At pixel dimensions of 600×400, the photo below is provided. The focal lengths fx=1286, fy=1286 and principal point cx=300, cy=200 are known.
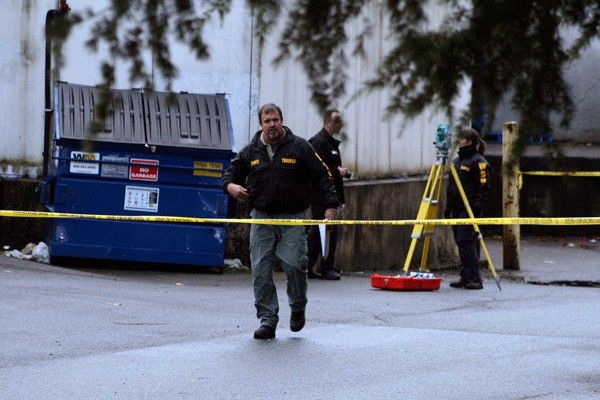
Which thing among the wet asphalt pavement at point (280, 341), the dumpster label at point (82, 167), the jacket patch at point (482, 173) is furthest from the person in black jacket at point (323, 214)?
the dumpster label at point (82, 167)

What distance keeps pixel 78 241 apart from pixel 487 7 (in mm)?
11315

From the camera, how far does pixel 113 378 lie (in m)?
7.69

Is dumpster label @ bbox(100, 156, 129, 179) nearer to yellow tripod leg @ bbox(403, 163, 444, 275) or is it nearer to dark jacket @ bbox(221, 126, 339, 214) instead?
yellow tripod leg @ bbox(403, 163, 444, 275)

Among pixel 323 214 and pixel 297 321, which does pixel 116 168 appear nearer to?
pixel 323 214

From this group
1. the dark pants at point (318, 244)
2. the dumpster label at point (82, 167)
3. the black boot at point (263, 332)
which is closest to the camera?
the black boot at point (263, 332)

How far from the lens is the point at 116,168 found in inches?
559

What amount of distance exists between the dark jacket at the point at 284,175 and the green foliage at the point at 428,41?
6295 mm

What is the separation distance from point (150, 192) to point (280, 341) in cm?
514

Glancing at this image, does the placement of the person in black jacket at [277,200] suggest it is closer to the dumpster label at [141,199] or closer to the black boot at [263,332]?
the black boot at [263,332]

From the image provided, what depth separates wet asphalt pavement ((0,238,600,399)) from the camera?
7609 mm

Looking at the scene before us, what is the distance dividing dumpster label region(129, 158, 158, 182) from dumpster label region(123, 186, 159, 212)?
11 cm

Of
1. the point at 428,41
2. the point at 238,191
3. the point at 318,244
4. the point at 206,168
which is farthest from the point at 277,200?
the point at 428,41

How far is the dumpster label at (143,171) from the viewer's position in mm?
14266

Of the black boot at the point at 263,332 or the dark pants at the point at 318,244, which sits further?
the dark pants at the point at 318,244
